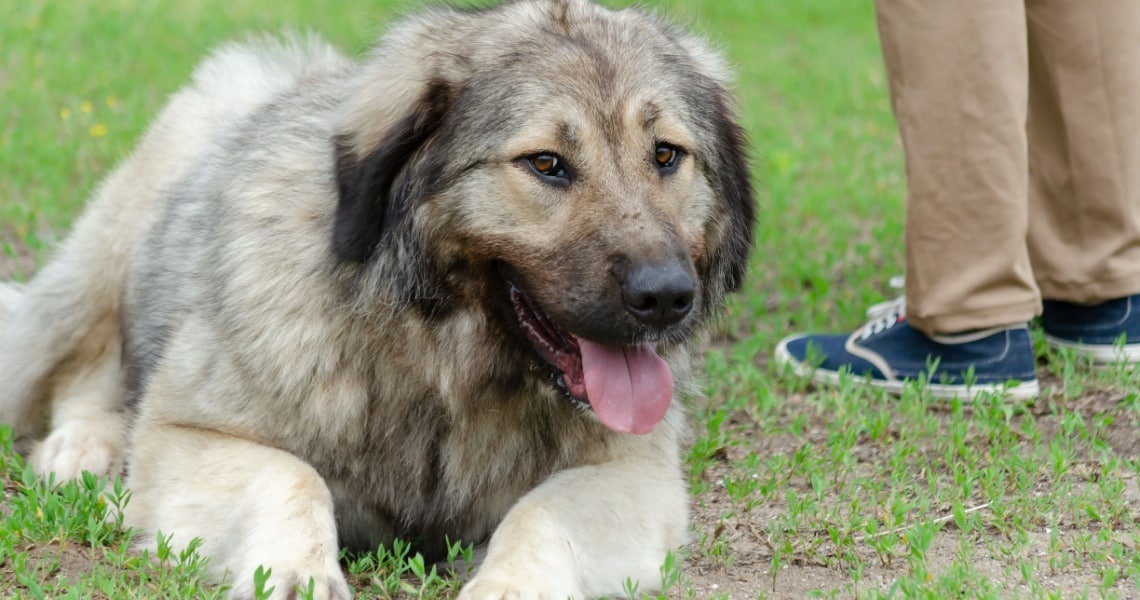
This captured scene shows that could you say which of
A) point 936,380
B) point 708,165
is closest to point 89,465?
point 708,165

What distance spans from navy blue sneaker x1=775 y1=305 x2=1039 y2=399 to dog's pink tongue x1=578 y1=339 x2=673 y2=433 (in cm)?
171

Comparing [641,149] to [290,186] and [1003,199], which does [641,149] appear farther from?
[1003,199]

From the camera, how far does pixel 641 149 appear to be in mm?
3320

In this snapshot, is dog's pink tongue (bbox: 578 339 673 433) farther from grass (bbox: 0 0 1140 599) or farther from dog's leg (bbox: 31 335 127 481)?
dog's leg (bbox: 31 335 127 481)

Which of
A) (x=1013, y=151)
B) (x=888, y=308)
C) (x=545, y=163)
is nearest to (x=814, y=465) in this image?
(x=1013, y=151)

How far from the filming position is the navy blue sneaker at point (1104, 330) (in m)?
4.90

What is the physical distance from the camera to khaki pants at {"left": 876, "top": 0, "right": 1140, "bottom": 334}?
4.38 meters

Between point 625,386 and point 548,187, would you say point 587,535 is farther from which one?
point 548,187

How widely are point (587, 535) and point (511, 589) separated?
38 cm

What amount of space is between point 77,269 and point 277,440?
1.62 m

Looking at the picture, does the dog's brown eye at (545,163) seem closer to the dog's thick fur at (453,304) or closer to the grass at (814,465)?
the dog's thick fur at (453,304)

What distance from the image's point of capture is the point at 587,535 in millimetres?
3287

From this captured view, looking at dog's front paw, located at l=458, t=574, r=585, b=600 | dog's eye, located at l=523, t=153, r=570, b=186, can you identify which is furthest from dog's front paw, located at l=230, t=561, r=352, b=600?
dog's eye, located at l=523, t=153, r=570, b=186

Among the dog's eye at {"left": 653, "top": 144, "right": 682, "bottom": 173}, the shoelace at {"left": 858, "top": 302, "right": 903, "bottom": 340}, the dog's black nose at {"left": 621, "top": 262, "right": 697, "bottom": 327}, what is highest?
the dog's eye at {"left": 653, "top": 144, "right": 682, "bottom": 173}
